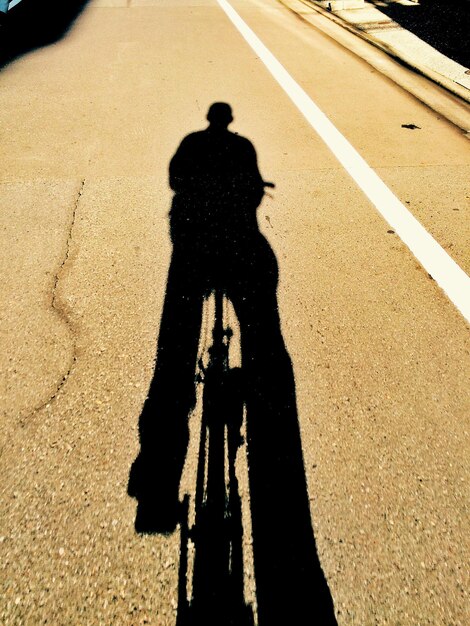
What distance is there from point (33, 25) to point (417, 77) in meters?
8.47

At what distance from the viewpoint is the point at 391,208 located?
385 cm

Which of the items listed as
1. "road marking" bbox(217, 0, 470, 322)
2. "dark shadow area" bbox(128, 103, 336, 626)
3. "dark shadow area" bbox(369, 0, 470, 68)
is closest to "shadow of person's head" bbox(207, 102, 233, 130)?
"road marking" bbox(217, 0, 470, 322)

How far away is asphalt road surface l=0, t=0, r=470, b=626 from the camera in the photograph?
175cm

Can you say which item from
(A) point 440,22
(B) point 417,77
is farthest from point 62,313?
(A) point 440,22

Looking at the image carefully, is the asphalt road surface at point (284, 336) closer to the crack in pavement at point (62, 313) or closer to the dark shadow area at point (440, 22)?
the crack in pavement at point (62, 313)

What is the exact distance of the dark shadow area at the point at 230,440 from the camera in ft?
5.60

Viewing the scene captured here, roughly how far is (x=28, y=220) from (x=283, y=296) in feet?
8.72

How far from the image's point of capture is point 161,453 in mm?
2092

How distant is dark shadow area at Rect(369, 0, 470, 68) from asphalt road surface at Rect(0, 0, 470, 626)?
335cm

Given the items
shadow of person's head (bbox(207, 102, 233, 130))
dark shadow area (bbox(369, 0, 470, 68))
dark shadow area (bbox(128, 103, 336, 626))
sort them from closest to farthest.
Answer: dark shadow area (bbox(128, 103, 336, 626))
shadow of person's head (bbox(207, 102, 233, 130))
dark shadow area (bbox(369, 0, 470, 68))

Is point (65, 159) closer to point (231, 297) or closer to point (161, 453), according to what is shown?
point (231, 297)

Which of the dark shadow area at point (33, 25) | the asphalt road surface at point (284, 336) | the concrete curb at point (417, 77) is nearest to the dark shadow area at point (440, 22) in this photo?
the concrete curb at point (417, 77)

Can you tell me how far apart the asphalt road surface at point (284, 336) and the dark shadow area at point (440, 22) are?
3.35 m

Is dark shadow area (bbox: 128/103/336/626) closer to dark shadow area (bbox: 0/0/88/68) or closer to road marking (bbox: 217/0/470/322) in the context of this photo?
road marking (bbox: 217/0/470/322)
